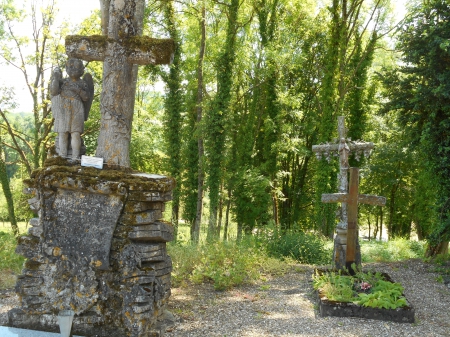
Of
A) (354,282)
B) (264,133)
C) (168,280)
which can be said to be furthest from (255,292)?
(264,133)

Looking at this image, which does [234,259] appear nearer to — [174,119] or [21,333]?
[21,333]

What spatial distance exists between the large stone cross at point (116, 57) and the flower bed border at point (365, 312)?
146 inches

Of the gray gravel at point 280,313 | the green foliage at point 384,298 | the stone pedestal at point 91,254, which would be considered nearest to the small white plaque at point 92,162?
the stone pedestal at point 91,254

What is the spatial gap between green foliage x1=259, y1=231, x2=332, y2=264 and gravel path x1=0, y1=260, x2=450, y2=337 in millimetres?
1590

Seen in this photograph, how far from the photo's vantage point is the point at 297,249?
10.4 m

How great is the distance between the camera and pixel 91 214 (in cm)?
514

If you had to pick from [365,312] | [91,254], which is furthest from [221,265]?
[91,254]

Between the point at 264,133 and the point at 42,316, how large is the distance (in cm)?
1432

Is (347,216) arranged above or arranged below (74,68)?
below

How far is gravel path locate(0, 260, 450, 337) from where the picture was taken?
18.6ft

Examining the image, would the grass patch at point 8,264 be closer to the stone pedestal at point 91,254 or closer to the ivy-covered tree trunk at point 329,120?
the stone pedestal at point 91,254

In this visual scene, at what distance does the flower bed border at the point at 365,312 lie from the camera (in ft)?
20.1

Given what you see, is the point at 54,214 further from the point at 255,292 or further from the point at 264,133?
the point at 264,133

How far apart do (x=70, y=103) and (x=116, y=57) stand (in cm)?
88
